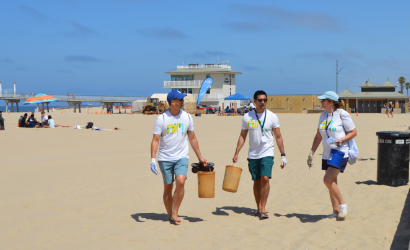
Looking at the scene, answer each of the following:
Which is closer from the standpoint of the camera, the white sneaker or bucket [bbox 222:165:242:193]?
the white sneaker

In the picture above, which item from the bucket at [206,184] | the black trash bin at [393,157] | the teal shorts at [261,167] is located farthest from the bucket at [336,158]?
the black trash bin at [393,157]

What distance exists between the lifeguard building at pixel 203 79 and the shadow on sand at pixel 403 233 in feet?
202

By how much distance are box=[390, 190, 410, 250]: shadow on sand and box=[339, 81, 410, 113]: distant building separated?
49.9 metres

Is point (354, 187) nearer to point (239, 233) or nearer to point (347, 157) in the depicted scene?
point (347, 157)

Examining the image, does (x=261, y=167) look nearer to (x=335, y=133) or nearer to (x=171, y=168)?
(x=335, y=133)

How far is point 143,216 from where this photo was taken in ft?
18.4

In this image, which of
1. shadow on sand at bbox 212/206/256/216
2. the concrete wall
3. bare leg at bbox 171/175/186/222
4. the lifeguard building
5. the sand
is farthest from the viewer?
the lifeguard building

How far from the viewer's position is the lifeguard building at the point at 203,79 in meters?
67.5

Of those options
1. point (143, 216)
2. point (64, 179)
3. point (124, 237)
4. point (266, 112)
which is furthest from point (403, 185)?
point (64, 179)

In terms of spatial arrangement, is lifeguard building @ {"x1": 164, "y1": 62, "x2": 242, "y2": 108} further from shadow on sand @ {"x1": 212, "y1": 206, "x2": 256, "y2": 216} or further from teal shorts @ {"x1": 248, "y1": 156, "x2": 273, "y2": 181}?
teal shorts @ {"x1": 248, "y1": 156, "x2": 273, "y2": 181}

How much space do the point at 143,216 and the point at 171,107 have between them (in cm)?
165

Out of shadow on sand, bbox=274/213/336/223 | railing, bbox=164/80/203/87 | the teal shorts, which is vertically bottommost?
shadow on sand, bbox=274/213/336/223

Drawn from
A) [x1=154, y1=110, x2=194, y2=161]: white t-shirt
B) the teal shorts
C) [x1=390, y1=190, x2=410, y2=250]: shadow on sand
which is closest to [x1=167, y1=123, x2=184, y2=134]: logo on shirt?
[x1=154, y1=110, x2=194, y2=161]: white t-shirt

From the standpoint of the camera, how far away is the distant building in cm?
5244
